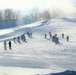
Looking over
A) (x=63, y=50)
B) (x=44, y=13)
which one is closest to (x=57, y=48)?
(x=63, y=50)

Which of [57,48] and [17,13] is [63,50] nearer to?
[57,48]

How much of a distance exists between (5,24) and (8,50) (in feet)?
252

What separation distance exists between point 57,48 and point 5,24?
76308 mm

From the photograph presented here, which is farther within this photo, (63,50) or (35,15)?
(35,15)

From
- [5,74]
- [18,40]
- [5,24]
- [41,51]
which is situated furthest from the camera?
[5,24]

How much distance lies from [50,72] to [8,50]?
19450 millimetres

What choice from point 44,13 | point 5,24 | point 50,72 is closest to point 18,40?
point 50,72

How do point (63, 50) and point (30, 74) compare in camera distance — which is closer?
point (30, 74)

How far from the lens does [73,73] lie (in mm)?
21375

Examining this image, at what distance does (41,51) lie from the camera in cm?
4016

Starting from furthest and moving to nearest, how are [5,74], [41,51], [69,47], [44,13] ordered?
[44,13] → [69,47] → [41,51] → [5,74]

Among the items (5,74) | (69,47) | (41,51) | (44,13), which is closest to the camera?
(5,74)

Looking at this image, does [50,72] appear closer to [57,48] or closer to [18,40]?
[57,48]

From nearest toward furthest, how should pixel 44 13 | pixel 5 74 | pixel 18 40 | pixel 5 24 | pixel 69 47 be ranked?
pixel 5 74 → pixel 69 47 → pixel 18 40 → pixel 5 24 → pixel 44 13
